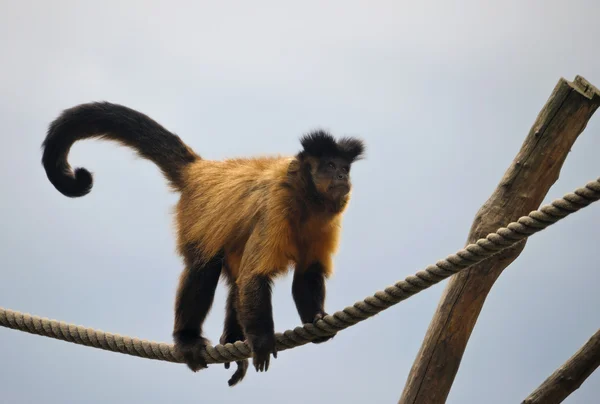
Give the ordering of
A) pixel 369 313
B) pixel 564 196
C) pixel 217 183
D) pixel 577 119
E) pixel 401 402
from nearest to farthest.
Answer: pixel 564 196 → pixel 369 313 → pixel 577 119 → pixel 401 402 → pixel 217 183

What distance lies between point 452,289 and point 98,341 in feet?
8.59

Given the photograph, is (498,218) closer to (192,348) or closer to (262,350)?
(262,350)

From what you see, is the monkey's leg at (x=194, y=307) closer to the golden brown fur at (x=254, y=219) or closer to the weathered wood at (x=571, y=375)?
the golden brown fur at (x=254, y=219)

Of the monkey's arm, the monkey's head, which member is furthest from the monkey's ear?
the monkey's arm

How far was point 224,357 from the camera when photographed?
5.85 meters

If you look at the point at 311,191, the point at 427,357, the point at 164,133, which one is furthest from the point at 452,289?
the point at 164,133

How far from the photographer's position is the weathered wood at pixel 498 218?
17.5 ft

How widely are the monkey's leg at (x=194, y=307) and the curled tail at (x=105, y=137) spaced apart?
41.3 inches

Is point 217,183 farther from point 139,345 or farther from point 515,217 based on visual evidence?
point 515,217

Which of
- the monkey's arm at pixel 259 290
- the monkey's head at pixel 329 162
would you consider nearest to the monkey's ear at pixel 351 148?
the monkey's head at pixel 329 162

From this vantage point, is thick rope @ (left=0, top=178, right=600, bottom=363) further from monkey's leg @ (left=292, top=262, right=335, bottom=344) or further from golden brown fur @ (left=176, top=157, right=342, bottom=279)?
monkey's leg @ (left=292, top=262, right=335, bottom=344)

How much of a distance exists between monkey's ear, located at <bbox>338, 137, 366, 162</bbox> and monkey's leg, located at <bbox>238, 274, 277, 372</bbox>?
1225 millimetres

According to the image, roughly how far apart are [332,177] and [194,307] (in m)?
1.52

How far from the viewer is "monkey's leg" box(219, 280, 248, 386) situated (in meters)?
6.76
